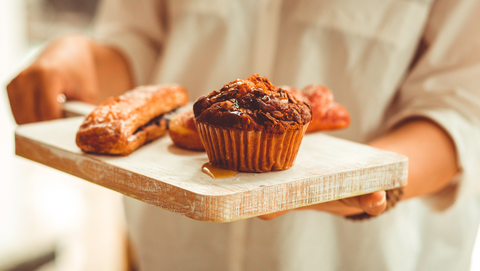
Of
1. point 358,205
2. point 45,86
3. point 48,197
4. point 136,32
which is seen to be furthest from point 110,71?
point 48,197

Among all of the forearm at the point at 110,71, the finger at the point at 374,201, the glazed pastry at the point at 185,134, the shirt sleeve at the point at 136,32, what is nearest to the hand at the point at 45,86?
the forearm at the point at 110,71

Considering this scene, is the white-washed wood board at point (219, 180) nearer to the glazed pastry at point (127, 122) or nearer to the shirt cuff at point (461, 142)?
the glazed pastry at point (127, 122)

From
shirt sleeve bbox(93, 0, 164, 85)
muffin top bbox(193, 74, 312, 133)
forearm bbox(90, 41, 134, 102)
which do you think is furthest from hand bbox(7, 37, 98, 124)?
muffin top bbox(193, 74, 312, 133)

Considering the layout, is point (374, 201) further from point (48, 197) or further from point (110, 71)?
point (48, 197)

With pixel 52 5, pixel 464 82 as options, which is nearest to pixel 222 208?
pixel 464 82

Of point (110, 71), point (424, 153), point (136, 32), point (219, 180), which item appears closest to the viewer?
point (219, 180)

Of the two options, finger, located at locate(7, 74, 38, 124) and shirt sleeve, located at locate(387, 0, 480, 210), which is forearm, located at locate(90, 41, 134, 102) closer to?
finger, located at locate(7, 74, 38, 124)
